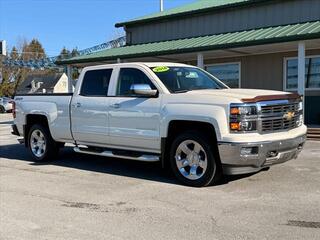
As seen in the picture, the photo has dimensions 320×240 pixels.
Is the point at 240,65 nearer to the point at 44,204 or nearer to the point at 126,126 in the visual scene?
the point at 126,126

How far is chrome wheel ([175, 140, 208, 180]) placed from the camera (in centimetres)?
754

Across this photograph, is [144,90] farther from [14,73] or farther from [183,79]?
[14,73]

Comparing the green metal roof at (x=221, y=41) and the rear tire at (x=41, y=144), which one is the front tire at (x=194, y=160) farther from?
the green metal roof at (x=221, y=41)

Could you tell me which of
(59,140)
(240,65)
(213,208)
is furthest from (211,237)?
(240,65)

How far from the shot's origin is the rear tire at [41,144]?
34.0 feet

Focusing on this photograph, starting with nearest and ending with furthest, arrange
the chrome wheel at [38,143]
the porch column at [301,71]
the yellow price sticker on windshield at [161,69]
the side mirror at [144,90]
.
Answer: the side mirror at [144,90] → the yellow price sticker on windshield at [161,69] → the chrome wheel at [38,143] → the porch column at [301,71]

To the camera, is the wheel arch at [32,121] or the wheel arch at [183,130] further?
the wheel arch at [32,121]

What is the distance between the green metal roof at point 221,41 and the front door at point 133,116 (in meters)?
7.35

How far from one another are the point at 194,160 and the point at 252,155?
1.00 metres

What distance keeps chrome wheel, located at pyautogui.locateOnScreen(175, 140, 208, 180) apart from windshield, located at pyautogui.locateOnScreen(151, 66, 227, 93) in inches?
39.6

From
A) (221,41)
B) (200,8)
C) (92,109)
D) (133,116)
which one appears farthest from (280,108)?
(200,8)

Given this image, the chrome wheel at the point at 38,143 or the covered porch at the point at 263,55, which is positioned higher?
the covered porch at the point at 263,55

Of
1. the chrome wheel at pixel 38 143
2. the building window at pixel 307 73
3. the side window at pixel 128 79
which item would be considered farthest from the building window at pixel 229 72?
the side window at pixel 128 79

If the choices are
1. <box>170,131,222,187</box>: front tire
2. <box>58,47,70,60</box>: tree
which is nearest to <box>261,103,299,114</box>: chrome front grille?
<box>170,131,222,187</box>: front tire
